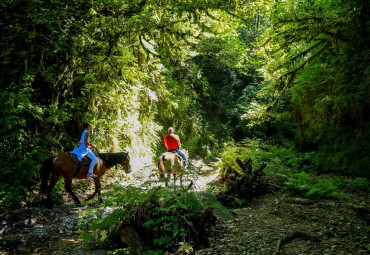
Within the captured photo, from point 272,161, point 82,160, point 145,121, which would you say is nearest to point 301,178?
point 272,161

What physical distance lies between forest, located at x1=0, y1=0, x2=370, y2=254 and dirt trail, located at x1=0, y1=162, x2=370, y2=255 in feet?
0.16

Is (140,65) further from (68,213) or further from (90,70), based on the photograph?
(68,213)

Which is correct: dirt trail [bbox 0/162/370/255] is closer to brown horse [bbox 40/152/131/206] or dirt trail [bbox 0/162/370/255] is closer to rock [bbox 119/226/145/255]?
rock [bbox 119/226/145/255]

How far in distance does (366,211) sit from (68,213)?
22.0 feet

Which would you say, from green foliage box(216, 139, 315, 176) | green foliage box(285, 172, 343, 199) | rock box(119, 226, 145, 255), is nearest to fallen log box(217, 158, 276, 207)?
green foliage box(285, 172, 343, 199)

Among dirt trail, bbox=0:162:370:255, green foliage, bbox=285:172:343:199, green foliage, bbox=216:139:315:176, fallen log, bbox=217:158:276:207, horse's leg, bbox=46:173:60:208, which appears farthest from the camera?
green foliage, bbox=216:139:315:176

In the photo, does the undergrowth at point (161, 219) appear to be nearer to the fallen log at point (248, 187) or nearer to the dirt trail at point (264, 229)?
the dirt trail at point (264, 229)

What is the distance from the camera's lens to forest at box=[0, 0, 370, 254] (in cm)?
370

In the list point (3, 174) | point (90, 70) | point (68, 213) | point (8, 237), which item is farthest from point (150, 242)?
point (90, 70)

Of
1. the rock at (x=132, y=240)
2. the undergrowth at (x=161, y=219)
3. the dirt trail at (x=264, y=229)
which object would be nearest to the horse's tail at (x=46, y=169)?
the dirt trail at (x=264, y=229)

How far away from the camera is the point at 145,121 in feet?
36.7

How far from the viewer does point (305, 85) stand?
9172 mm

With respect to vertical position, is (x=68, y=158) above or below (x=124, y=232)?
above

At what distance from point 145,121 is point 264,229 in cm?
827
